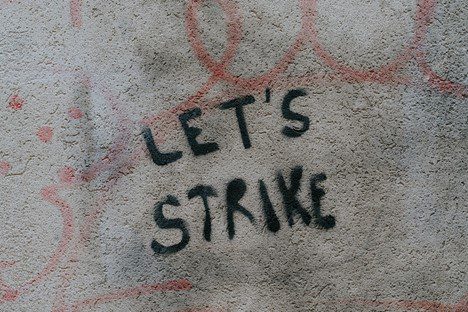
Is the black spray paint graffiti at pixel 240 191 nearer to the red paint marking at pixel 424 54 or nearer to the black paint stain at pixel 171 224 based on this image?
the black paint stain at pixel 171 224

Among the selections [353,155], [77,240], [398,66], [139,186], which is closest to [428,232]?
[353,155]

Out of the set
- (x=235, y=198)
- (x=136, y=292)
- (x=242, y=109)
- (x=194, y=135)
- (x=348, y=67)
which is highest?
(x=348, y=67)

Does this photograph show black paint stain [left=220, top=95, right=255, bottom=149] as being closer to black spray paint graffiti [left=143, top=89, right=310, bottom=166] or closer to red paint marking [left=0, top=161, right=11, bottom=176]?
black spray paint graffiti [left=143, top=89, right=310, bottom=166]

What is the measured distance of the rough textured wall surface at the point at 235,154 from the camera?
2469mm

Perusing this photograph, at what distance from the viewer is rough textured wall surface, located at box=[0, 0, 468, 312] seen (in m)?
2.47

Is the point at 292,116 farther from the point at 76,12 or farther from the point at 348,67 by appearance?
the point at 76,12

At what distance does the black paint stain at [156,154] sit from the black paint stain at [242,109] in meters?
0.28

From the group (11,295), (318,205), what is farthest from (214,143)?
(11,295)

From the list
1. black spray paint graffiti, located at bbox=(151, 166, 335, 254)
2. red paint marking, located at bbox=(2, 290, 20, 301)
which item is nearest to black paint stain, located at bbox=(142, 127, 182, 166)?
black spray paint graffiti, located at bbox=(151, 166, 335, 254)

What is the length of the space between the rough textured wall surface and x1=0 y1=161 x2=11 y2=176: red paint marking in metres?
0.03

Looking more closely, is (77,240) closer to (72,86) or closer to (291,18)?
(72,86)

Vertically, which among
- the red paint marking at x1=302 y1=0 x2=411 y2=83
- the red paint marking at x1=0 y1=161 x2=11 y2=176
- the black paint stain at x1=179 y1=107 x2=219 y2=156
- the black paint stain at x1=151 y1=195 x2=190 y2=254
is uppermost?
the red paint marking at x1=302 y1=0 x2=411 y2=83

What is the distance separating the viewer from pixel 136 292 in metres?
2.56

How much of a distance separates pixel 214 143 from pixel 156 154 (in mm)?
250
